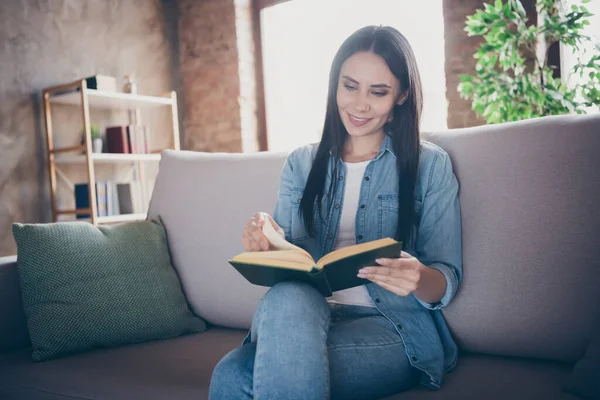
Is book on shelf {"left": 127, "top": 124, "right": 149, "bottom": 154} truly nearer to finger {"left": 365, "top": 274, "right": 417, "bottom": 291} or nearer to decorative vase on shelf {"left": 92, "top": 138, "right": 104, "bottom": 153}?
decorative vase on shelf {"left": 92, "top": 138, "right": 104, "bottom": 153}

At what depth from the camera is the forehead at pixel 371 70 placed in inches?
52.2

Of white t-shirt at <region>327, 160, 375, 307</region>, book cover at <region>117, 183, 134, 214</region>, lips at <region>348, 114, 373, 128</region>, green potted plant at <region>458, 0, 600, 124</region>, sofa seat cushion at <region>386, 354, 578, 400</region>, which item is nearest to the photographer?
sofa seat cushion at <region>386, 354, 578, 400</region>

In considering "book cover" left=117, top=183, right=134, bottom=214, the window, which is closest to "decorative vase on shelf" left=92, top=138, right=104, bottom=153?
"book cover" left=117, top=183, right=134, bottom=214

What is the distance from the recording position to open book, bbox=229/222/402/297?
0.91 m

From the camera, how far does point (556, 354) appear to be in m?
1.15

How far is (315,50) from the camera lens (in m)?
4.44

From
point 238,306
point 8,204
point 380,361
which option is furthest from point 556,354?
point 8,204

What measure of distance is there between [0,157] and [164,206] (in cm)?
219

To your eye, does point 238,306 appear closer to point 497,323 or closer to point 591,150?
point 497,323

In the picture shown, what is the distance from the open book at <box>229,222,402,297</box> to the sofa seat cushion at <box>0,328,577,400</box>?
0.27 m

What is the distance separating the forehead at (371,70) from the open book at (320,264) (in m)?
0.52

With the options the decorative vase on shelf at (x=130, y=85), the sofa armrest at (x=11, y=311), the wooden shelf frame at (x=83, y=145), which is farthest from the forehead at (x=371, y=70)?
the decorative vase on shelf at (x=130, y=85)

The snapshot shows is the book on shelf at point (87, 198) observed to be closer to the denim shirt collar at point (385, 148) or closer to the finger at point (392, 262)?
the denim shirt collar at point (385, 148)

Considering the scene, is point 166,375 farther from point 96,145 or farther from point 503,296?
point 96,145
